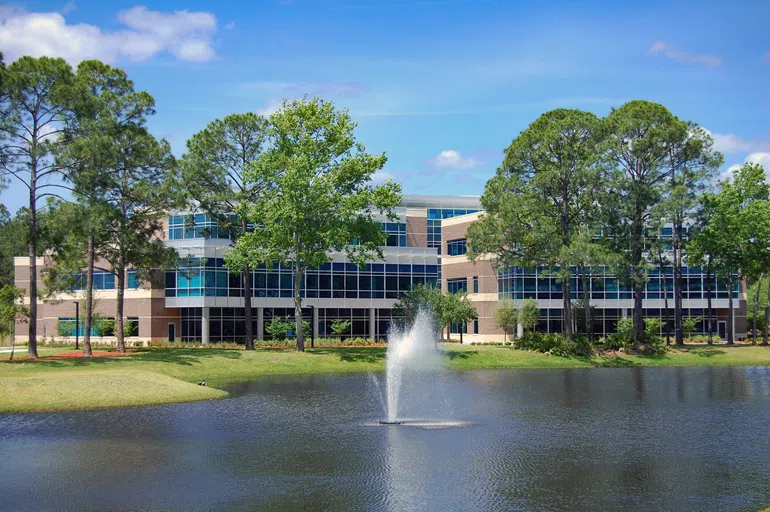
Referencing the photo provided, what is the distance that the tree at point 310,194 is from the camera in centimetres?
5675

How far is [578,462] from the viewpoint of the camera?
75.7 ft

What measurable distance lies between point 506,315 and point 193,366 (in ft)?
114

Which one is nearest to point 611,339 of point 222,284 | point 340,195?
point 340,195

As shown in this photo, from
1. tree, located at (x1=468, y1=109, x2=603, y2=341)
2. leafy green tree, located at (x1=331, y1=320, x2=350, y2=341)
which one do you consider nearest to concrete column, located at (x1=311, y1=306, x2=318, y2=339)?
leafy green tree, located at (x1=331, y1=320, x2=350, y2=341)

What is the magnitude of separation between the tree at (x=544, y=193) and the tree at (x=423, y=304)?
33.2 feet

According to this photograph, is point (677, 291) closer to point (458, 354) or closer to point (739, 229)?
point (739, 229)

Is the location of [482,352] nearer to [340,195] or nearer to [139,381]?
[340,195]

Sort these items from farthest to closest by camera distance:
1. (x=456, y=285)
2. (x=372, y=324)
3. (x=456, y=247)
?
(x=456, y=247) → (x=456, y=285) → (x=372, y=324)

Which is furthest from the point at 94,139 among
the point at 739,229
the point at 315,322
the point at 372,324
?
the point at 739,229

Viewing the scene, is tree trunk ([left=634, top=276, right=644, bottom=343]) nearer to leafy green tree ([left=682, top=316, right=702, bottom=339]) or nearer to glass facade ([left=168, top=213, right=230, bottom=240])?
leafy green tree ([left=682, top=316, right=702, bottom=339])

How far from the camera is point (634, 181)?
207 ft

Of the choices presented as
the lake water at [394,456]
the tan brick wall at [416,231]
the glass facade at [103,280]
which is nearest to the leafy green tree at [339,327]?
the tan brick wall at [416,231]

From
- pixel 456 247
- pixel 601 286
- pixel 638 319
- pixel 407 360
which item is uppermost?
pixel 456 247

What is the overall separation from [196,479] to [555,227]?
4391 cm
